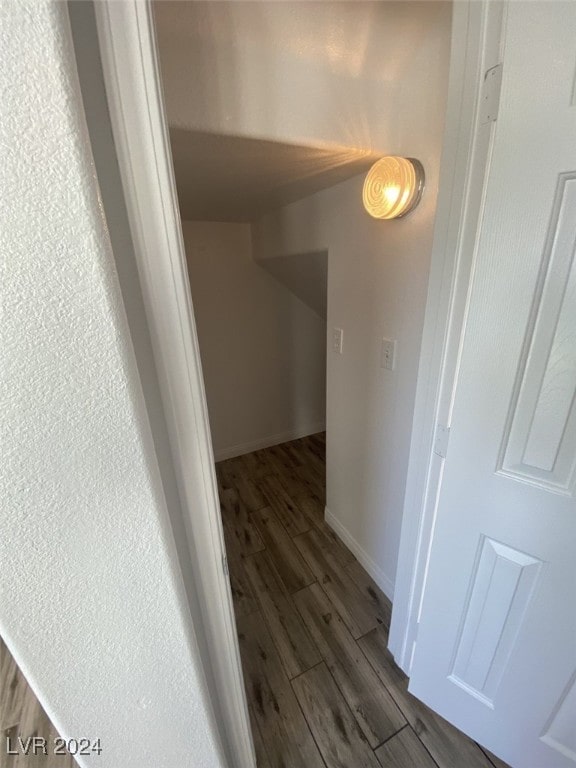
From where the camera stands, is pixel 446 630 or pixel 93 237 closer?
pixel 93 237

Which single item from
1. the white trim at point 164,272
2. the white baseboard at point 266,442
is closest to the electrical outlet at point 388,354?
the white trim at point 164,272

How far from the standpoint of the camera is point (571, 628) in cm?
76

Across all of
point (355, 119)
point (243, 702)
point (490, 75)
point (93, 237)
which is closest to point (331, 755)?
point (243, 702)

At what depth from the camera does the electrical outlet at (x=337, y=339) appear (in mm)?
1597

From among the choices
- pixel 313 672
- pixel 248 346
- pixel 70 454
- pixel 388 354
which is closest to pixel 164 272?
pixel 70 454

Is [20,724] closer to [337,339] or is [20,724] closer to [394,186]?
[337,339]

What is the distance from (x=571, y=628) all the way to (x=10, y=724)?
1.87 meters

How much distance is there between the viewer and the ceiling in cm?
94

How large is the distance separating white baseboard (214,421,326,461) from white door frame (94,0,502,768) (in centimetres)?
186

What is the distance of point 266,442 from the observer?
2.90 meters

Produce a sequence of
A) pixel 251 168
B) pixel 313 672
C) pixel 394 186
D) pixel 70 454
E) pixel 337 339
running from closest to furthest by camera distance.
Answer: pixel 70 454 < pixel 394 186 < pixel 251 168 < pixel 313 672 < pixel 337 339

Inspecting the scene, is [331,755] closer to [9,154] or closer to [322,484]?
[322,484]

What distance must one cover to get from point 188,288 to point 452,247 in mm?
651

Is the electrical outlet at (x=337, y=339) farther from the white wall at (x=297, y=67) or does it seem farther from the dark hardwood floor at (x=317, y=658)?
the dark hardwood floor at (x=317, y=658)
